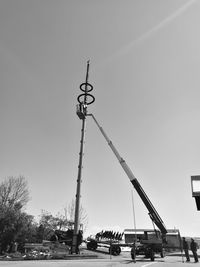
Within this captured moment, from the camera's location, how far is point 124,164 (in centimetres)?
3186

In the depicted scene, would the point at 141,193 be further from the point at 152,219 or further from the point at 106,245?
the point at 106,245

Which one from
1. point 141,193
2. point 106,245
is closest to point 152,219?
point 141,193

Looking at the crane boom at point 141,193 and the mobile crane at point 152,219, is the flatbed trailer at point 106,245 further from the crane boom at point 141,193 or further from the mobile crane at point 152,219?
the crane boom at point 141,193

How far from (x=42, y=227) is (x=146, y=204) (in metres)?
46.2

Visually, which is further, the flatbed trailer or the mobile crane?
the flatbed trailer

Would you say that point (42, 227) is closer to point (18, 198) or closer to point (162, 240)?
point (18, 198)

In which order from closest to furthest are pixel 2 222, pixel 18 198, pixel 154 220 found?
pixel 154 220 < pixel 2 222 < pixel 18 198

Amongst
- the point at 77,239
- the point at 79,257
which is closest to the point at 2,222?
the point at 77,239

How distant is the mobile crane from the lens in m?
22.5

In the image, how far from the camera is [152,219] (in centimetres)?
2788

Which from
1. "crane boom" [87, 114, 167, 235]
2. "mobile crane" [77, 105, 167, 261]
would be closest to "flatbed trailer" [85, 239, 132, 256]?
"mobile crane" [77, 105, 167, 261]

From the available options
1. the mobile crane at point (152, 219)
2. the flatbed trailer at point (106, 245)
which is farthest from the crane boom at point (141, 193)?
the flatbed trailer at point (106, 245)

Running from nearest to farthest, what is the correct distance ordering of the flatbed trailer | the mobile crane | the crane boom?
the mobile crane → the crane boom → the flatbed trailer

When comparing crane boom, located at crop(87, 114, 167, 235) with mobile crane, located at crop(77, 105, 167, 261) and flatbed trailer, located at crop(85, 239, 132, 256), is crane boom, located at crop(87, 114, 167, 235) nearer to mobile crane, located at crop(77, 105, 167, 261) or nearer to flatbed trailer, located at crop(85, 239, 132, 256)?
mobile crane, located at crop(77, 105, 167, 261)
